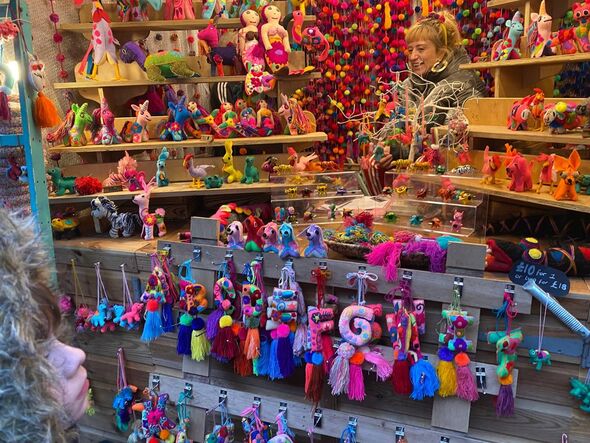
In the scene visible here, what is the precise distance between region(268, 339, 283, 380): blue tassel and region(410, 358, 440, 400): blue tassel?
39 centimetres

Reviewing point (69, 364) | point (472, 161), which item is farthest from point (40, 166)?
point (472, 161)

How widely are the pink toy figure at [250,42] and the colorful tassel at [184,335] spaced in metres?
1.01

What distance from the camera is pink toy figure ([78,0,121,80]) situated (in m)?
2.06

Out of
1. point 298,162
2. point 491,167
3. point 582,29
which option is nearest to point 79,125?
point 298,162

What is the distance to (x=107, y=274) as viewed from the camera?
1.91 m

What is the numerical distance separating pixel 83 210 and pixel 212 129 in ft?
2.34

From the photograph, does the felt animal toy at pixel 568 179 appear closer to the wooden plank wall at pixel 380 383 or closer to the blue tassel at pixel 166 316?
the wooden plank wall at pixel 380 383

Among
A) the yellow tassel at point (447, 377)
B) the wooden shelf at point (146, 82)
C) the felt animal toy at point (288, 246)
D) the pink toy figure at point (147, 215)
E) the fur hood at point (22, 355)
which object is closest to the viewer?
the fur hood at point (22, 355)

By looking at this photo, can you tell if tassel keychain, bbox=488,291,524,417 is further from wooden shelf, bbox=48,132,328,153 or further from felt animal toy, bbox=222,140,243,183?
felt animal toy, bbox=222,140,243,183

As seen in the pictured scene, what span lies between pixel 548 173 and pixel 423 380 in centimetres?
72

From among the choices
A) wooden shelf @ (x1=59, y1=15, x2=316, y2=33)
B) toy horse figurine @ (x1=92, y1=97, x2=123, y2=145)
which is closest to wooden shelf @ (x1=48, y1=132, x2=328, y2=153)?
toy horse figurine @ (x1=92, y1=97, x2=123, y2=145)

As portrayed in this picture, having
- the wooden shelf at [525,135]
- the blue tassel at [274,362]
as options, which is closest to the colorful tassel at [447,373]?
the blue tassel at [274,362]

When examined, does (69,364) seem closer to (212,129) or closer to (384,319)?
(384,319)

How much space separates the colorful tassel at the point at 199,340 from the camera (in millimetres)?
1645
